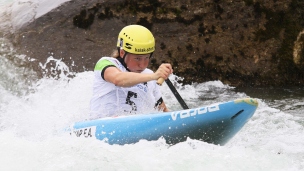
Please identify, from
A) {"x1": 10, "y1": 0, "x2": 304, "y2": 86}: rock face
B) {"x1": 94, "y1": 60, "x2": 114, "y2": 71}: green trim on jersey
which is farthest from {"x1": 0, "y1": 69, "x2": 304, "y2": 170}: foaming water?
{"x1": 10, "y1": 0, "x2": 304, "y2": 86}: rock face

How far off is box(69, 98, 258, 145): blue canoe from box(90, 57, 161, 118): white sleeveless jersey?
0.25 metres

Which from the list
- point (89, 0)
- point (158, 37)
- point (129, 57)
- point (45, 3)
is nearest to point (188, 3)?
point (158, 37)

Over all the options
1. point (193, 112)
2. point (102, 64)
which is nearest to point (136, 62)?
point (102, 64)

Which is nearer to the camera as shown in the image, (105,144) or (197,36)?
(105,144)

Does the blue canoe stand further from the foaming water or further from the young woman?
the young woman

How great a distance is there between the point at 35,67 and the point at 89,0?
1.42 metres

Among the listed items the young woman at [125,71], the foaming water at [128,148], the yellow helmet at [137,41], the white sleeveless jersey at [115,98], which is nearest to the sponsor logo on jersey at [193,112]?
the foaming water at [128,148]

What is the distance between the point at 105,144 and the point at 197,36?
14.5ft

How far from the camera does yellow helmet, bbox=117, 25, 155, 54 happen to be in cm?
639

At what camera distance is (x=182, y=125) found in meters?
6.02

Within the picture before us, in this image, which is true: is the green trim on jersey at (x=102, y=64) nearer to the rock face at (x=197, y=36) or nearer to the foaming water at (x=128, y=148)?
the foaming water at (x=128, y=148)

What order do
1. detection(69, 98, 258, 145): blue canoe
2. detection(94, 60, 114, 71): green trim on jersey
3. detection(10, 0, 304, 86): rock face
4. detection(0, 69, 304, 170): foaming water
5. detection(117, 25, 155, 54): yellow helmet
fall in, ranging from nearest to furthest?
detection(0, 69, 304, 170): foaming water
detection(69, 98, 258, 145): blue canoe
detection(117, 25, 155, 54): yellow helmet
detection(94, 60, 114, 71): green trim on jersey
detection(10, 0, 304, 86): rock face

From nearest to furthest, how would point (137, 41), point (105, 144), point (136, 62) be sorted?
1. point (105, 144)
2. point (137, 41)
3. point (136, 62)

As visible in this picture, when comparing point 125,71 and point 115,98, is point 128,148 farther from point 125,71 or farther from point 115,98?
point 125,71
